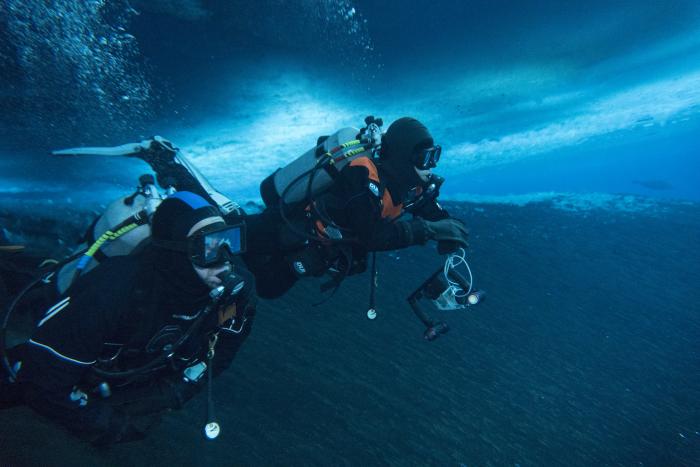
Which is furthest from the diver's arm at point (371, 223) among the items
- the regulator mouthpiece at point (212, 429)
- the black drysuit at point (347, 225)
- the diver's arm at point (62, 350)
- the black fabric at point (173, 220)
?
the diver's arm at point (62, 350)

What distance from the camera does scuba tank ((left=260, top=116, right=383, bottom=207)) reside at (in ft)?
10.1

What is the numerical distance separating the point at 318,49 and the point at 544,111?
59.9 feet

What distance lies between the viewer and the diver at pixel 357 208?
2.88m

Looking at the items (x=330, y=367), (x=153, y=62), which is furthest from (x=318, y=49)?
(x=330, y=367)

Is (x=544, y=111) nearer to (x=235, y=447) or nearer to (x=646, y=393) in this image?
(x=646, y=393)

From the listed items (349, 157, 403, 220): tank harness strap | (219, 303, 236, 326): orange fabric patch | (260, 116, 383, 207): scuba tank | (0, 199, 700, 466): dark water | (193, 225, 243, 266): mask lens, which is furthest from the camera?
(0, 199, 700, 466): dark water

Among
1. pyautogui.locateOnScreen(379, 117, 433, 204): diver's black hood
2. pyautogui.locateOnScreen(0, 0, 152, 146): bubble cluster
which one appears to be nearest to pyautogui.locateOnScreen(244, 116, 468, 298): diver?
pyautogui.locateOnScreen(379, 117, 433, 204): diver's black hood

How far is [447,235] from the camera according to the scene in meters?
2.92

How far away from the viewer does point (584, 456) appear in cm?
409

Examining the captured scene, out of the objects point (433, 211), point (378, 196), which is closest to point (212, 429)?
point (378, 196)

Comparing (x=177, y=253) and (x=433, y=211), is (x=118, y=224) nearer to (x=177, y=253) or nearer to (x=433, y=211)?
(x=177, y=253)

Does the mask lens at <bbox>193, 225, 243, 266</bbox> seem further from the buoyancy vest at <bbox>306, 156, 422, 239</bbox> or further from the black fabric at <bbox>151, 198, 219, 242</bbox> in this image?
the buoyancy vest at <bbox>306, 156, 422, 239</bbox>

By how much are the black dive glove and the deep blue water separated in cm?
262

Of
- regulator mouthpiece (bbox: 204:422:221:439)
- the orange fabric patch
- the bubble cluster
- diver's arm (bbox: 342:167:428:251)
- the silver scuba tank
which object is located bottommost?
regulator mouthpiece (bbox: 204:422:221:439)
